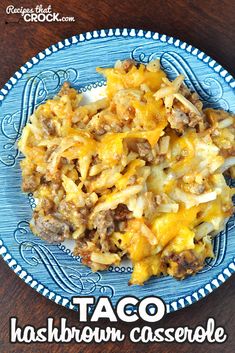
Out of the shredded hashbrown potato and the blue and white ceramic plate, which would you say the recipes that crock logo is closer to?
the blue and white ceramic plate

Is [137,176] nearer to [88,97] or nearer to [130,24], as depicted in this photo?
[88,97]

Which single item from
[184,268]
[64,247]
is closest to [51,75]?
[64,247]

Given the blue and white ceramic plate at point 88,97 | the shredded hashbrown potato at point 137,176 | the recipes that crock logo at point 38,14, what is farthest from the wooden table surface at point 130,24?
the shredded hashbrown potato at point 137,176

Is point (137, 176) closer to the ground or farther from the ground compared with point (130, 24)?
closer to the ground

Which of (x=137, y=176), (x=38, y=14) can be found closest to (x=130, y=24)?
(x=38, y=14)

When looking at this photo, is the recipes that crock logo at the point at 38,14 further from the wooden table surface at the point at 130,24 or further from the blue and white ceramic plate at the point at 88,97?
the blue and white ceramic plate at the point at 88,97

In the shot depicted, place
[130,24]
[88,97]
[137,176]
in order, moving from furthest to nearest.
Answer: [130,24] < [88,97] < [137,176]
